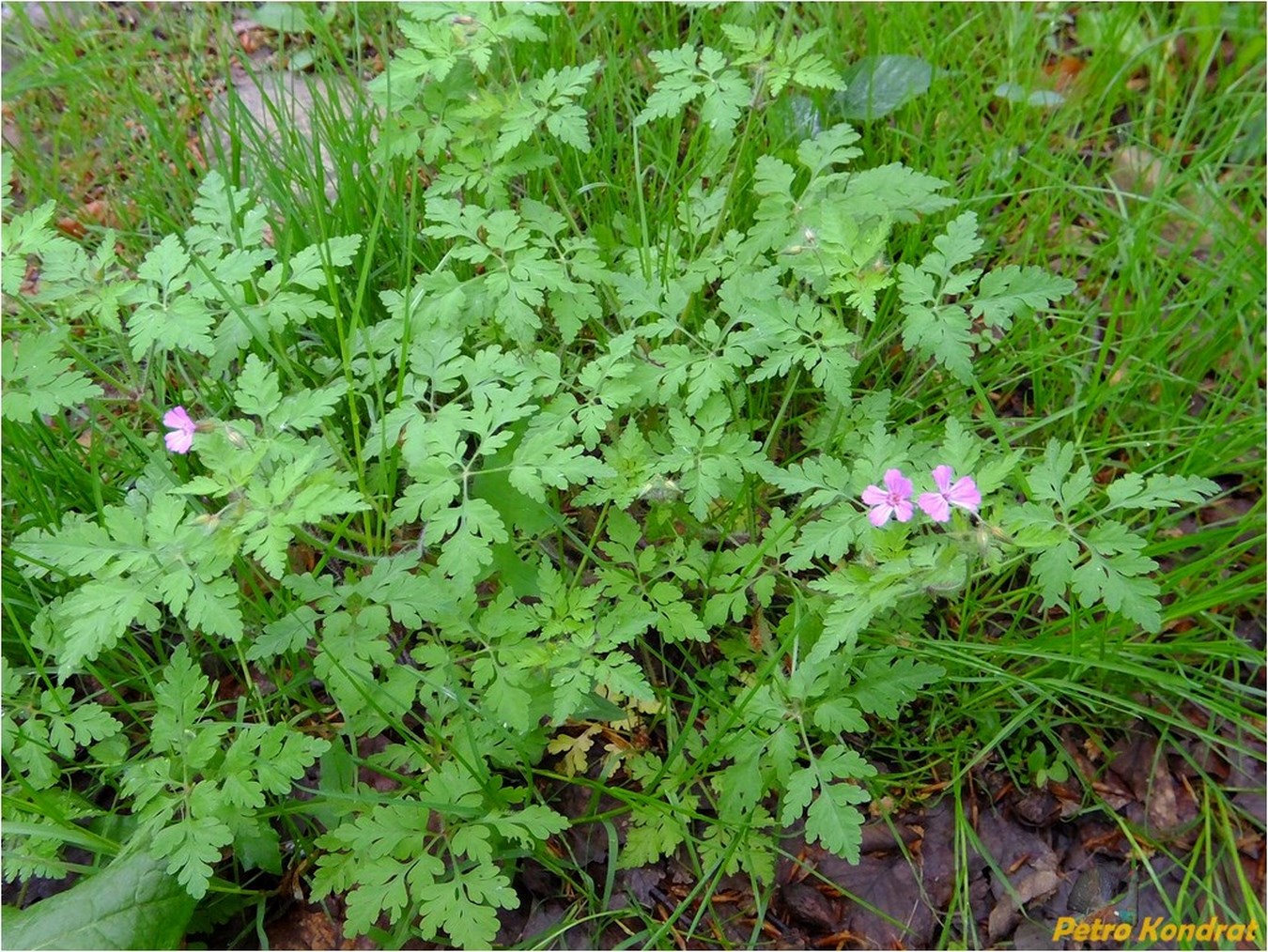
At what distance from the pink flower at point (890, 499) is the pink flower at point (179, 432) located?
146 centimetres

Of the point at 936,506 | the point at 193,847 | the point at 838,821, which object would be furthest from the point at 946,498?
the point at 193,847

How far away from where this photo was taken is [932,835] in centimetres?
242

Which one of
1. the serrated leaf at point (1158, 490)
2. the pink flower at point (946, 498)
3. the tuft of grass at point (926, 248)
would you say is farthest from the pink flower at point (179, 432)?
the serrated leaf at point (1158, 490)

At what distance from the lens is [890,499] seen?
195 cm

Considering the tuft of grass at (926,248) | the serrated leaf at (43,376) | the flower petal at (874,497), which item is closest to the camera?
the flower petal at (874,497)

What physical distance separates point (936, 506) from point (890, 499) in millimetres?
116

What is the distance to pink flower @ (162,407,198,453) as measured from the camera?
2.05m

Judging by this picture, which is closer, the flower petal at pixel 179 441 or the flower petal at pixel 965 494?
the flower petal at pixel 965 494

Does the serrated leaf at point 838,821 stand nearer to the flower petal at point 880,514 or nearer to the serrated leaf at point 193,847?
the flower petal at point 880,514

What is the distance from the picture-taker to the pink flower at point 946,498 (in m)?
1.85

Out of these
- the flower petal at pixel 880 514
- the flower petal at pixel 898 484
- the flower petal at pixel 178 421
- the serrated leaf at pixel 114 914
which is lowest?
the serrated leaf at pixel 114 914

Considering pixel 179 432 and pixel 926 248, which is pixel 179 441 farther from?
pixel 926 248

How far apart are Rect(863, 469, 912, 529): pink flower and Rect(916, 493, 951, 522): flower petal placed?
64 mm

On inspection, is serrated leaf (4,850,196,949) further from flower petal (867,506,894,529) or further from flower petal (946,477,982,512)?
flower petal (946,477,982,512)
